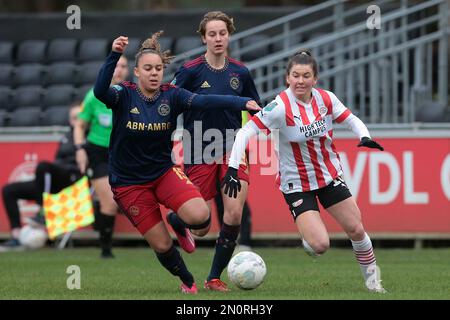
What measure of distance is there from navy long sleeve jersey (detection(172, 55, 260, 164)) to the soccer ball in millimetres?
1120

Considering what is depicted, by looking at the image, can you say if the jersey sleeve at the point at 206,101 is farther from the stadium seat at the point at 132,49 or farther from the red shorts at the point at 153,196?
the stadium seat at the point at 132,49

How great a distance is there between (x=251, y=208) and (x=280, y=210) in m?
0.36

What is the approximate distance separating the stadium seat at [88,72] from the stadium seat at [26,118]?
813mm

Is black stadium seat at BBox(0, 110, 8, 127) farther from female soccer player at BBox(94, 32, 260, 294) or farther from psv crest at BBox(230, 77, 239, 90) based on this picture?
female soccer player at BBox(94, 32, 260, 294)

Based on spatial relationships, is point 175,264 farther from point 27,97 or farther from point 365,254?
point 27,97

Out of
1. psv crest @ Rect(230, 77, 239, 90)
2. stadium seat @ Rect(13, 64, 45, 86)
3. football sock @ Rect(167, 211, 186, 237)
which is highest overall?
stadium seat @ Rect(13, 64, 45, 86)

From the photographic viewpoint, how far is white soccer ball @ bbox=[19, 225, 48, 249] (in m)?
14.4

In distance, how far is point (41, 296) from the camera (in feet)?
29.0

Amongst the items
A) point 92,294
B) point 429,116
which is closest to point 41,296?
point 92,294

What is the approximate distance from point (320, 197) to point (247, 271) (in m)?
0.81

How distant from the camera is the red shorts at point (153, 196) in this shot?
8.98 meters

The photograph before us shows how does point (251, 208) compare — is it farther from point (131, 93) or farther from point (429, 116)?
point (131, 93)

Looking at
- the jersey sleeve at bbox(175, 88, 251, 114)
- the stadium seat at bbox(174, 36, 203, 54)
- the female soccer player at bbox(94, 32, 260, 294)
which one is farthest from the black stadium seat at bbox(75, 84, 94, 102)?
the jersey sleeve at bbox(175, 88, 251, 114)

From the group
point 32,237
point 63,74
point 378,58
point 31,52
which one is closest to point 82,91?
point 63,74
